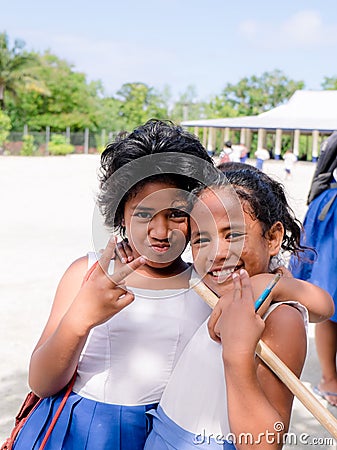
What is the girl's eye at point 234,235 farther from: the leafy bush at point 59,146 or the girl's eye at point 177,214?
the leafy bush at point 59,146

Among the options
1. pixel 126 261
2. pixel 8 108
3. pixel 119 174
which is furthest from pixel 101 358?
pixel 8 108

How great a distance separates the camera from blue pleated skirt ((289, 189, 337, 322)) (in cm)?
324

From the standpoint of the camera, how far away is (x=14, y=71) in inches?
1458

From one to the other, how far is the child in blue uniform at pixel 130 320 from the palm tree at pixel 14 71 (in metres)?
37.5

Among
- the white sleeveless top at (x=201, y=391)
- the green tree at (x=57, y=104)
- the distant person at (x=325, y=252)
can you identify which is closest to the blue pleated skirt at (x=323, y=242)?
the distant person at (x=325, y=252)

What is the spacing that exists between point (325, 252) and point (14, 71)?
36623mm

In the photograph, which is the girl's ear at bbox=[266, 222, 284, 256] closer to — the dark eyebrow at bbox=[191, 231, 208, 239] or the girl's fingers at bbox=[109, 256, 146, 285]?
the dark eyebrow at bbox=[191, 231, 208, 239]

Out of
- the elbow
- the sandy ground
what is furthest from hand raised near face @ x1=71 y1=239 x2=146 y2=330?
the sandy ground

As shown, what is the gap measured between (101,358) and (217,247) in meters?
0.41

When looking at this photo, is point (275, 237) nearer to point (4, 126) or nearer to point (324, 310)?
point (324, 310)

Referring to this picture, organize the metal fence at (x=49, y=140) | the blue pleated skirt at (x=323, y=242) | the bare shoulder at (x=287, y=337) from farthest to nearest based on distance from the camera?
the metal fence at (x=49, y=140) → the blue pleated skirt at (x=323, y=242) → the bare shoulder at (x=287, y=337)

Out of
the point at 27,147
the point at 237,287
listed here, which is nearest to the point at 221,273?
the point at 237,287

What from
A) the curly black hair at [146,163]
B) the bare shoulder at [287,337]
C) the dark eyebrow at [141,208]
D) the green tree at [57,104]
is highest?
the green tree at [57,104]

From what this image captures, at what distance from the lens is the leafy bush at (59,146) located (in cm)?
3712
